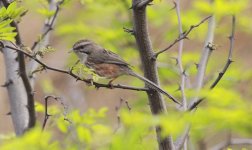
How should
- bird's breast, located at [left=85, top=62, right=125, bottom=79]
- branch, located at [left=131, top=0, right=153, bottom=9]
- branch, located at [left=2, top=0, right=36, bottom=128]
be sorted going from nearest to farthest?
branch, located at [left=131, top=0, right=153, bottom=9] → branch, located at [left=2, top=0, right=36, bottom=128] → bird's breast, located at [left=85, top=62, right=125, bottom=79]

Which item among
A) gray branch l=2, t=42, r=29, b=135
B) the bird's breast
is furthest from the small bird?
gray branch l=2, t=42, r=29, b=135

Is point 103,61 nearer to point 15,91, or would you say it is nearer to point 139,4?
point 15,91

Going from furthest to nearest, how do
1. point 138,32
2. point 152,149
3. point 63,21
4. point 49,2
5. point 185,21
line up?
point 63,21, point 185,21, point 49,2, point 152,149, point 138,32

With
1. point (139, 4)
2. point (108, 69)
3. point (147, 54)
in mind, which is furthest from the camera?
point (108, 69)

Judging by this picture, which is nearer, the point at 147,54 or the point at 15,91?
the point at 147,54

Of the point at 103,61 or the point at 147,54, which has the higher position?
the point at 147,54

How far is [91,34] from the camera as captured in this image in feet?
27.2

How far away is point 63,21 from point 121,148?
9.09 m

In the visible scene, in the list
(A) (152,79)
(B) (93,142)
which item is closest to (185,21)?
(B) (93,142)

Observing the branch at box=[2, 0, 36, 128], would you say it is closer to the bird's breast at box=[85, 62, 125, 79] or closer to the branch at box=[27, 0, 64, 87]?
the branch at box=[27, 0, 64, 87]

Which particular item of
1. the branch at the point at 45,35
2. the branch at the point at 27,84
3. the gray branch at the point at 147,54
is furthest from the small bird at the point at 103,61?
the gray branch at the point at 147,54

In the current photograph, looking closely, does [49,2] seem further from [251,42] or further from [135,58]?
[251,42]

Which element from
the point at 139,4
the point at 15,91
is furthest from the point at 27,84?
the point at 139,4

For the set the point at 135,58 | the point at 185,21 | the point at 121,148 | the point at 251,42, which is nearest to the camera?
the point at 121,148
